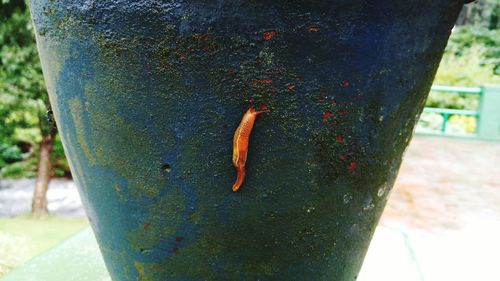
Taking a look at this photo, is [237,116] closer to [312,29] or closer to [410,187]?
[312,29]

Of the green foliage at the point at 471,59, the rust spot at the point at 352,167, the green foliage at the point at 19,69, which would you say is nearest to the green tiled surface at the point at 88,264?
the rust spot at the point at 352,167

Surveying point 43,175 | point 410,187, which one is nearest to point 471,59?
point 410,187

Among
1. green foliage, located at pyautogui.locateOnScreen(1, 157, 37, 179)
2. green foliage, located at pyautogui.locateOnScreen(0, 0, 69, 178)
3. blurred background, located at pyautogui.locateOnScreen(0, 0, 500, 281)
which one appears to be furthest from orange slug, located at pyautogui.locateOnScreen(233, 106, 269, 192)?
green foliage, located at pyautogui.locateOnScreen(1, 157, 37, 179)

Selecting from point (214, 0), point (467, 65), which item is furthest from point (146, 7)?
point (467, 65)

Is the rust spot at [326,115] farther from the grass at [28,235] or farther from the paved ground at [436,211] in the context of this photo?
the grass at [28,235]

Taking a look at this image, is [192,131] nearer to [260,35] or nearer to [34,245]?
[260,35]

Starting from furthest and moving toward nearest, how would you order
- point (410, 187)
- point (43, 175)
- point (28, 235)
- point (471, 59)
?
point (471, 59) < point (43, 175) < point (28, 235) < point (410, 187)
